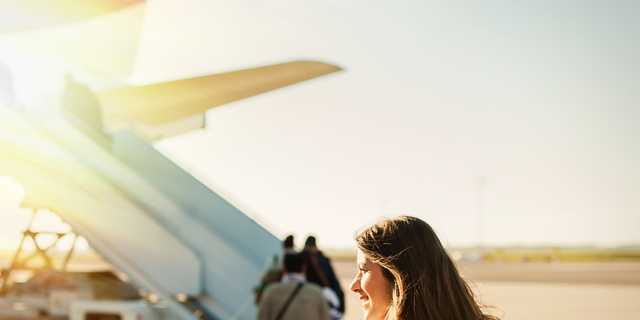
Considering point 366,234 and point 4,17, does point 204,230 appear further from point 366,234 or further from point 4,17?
point 366,234

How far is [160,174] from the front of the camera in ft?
17.3

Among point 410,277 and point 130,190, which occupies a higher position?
point 130,190

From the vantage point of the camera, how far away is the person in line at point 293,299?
3.19 metres

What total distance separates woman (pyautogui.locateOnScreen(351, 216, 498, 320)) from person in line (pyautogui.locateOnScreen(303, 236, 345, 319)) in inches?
102

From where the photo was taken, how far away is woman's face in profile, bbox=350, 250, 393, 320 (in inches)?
52.1

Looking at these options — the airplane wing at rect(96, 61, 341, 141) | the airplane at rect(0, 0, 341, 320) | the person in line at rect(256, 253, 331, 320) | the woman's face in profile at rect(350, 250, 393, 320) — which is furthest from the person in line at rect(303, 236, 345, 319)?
the woman's face in profile at rect(350, 250, 393, 320)

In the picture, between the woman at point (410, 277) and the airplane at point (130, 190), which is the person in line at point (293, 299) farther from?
the woman at point (410, 277)

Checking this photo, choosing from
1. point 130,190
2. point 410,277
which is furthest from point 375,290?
point 130,190

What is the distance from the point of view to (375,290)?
1.34m

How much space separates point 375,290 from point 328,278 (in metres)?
3.04

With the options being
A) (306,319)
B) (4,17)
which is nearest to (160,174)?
(4,17)

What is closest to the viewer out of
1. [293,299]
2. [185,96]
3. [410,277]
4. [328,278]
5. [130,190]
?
[410,277]

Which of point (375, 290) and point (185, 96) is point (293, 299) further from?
point (185, 96)

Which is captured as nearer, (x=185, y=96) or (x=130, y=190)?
(x=130, y=190)
